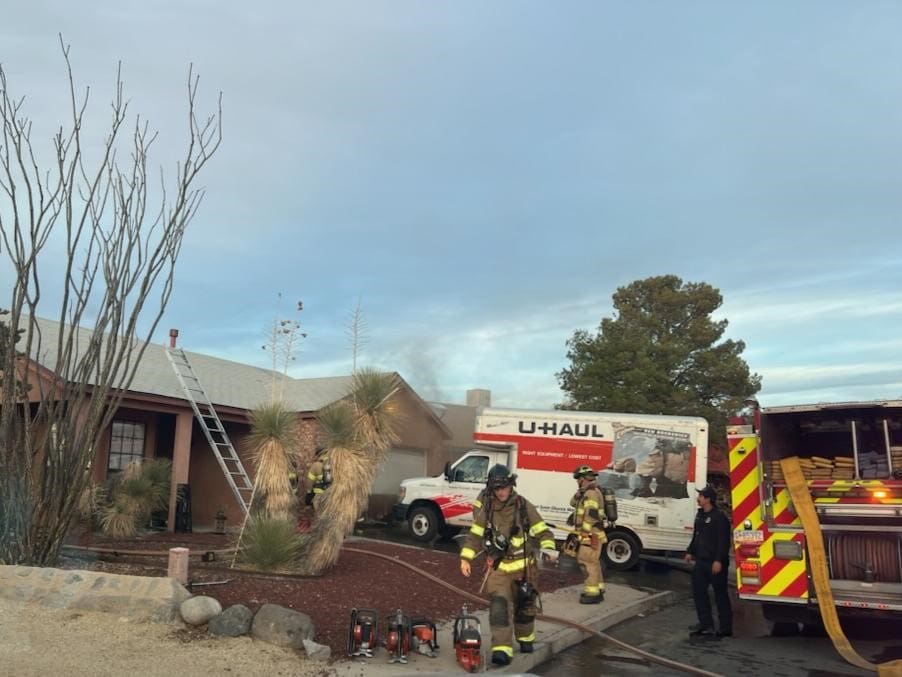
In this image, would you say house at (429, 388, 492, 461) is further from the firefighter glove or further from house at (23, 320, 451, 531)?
the firefighter glove

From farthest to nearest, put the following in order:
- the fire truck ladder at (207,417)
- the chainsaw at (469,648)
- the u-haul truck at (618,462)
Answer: the fire truck ladder at (207,417)
the u-haul truck at (618,462)
the chainsaw at (469,648)

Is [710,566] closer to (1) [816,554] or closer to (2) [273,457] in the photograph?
(1) [816,554]

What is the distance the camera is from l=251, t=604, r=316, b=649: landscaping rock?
583 centimetres

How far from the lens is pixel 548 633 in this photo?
7137 millimetres

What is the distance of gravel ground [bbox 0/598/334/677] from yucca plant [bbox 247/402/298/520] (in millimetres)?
3634

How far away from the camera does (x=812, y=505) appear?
7387 mm

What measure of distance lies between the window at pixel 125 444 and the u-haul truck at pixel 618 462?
7.09 metres

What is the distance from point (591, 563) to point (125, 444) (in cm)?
1095

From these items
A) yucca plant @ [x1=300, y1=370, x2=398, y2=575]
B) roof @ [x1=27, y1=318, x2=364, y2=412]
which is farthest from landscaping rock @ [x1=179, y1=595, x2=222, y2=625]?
roof @ [x1=27, y1=318, x2=364, y2=412]

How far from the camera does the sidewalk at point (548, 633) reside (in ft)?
18.6

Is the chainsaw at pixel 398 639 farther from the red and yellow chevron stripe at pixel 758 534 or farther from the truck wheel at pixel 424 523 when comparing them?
the truck wheel at pixel 424 523

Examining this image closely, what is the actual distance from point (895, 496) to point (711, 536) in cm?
186

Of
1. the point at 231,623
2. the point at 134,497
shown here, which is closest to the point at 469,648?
the point at 231,623

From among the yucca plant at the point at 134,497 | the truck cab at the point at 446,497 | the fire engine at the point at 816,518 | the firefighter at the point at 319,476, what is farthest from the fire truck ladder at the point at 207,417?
the fire engine at the point at 816,518
